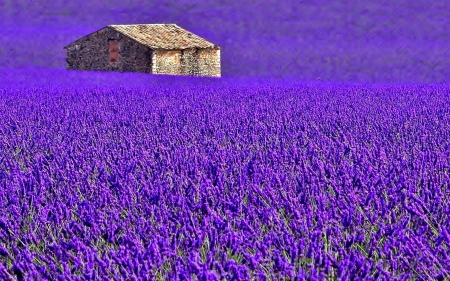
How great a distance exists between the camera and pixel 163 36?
25.9m

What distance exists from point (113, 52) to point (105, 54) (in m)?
0.32

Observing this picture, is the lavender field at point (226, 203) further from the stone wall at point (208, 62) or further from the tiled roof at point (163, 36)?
the stone wall at point (208, 62)

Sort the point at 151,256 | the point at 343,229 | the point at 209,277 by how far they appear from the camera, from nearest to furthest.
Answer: the point at 209,277, the point at 151,256, the point at 343,229

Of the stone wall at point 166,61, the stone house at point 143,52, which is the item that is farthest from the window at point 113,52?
the stone wall at point 166,61

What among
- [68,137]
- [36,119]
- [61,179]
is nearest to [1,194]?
[61,179]

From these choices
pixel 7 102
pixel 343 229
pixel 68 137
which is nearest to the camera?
pixel 343 229

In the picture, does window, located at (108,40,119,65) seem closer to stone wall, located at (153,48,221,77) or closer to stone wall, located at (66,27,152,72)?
stone wall, located at (66,27,152,72)

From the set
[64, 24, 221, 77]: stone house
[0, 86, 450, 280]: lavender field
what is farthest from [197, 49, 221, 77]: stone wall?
[0, 86, 450, 280]: lavender field

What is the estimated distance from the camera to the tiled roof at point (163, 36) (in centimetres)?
2442

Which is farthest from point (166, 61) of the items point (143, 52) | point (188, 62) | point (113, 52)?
point (113, 52)

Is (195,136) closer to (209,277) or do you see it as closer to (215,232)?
(215,232)

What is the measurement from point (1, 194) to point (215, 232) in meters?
1.35

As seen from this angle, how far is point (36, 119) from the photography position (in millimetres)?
7895

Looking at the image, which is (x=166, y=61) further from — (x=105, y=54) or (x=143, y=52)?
(x=105, y=54)
